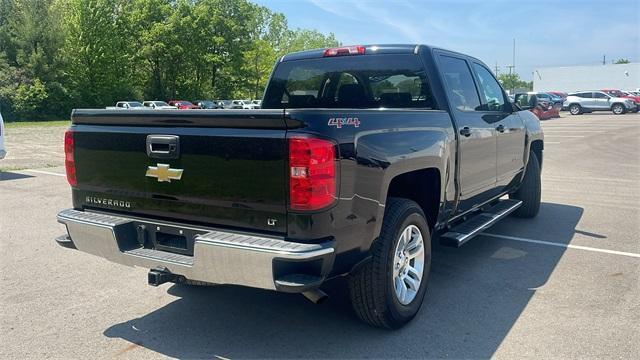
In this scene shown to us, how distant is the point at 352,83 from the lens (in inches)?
206

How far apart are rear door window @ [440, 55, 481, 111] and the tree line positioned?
44001mm

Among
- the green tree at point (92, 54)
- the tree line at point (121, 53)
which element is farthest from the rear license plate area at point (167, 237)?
the green tree at point (92, 54)

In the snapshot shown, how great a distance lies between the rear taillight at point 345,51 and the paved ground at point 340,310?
2.16 meters

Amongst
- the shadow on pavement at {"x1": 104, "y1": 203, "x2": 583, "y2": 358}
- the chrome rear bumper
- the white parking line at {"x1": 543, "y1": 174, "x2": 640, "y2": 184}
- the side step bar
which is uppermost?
the chrome rear bumper

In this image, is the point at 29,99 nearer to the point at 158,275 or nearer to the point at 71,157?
the point at 71,157

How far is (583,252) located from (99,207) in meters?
4.69

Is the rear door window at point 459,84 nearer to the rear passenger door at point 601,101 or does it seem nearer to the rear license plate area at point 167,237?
the rear license plate area at point 167,237

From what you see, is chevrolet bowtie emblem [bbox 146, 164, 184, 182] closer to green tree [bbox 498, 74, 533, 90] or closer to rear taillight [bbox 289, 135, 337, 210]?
rear taillight [bbox 289, 135, 337, 210]

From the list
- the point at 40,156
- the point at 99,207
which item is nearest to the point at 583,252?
the point at 99,207

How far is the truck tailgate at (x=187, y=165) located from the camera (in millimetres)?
3105

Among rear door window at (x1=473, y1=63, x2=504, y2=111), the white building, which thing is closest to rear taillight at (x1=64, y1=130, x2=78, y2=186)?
rear door window at (x1=473, y1=63, x2=504, y2=111)

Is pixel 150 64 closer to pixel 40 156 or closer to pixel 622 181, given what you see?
pixel 40 156

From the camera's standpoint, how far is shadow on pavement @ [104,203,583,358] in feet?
11.4

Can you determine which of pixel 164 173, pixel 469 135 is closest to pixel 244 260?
pixel 164 173
